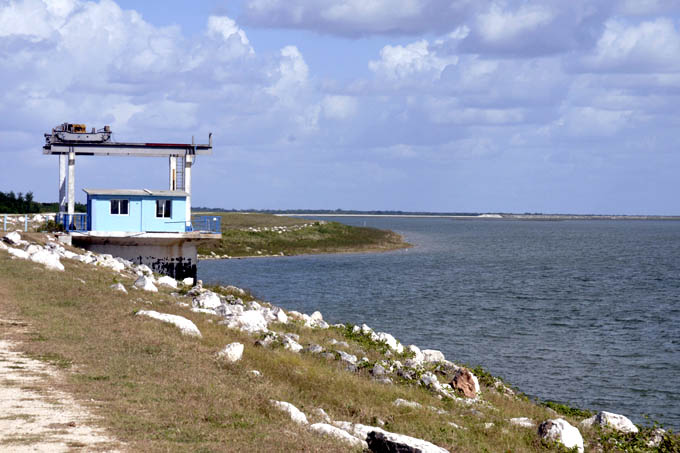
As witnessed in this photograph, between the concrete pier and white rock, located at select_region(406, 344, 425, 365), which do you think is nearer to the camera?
white rock, located at select_region(406, 344, 425, 365)

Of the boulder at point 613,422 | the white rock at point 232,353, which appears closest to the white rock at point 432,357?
the boulder at point 613,422

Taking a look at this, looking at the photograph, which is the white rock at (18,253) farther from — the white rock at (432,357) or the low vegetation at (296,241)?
the low vegetation at (296,241)

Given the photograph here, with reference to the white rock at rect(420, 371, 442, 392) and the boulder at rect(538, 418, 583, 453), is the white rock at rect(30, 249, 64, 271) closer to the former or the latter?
the white rock at rect(420, 371, 442, 392)

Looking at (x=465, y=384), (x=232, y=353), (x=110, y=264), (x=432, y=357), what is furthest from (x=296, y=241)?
(x=232, y=353)

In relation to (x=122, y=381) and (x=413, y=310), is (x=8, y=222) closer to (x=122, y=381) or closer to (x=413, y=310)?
(x=413, y=310)

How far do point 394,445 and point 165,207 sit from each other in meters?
35.9

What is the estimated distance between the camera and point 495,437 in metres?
14.1

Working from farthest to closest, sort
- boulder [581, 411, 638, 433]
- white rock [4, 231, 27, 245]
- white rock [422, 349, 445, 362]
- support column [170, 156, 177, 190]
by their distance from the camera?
support column [170, 156, 177, 190] < white rock [4, 231, 27, 245] < white rock [422, 349, 445, 362] < boulder [581, 411, 638, 433]

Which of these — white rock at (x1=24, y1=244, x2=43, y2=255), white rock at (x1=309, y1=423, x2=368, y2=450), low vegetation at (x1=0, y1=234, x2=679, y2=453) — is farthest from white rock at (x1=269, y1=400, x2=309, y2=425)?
white rock at (x1=24, y1=244, x2=43, y2=255)

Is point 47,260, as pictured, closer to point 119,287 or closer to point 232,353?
point 119,287

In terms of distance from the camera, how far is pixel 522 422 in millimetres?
16047

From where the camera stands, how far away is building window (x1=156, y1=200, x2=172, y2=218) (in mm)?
43781

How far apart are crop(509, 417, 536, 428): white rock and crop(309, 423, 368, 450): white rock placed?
5631mm

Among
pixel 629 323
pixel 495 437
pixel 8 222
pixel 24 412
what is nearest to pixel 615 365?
pixel 629 323
